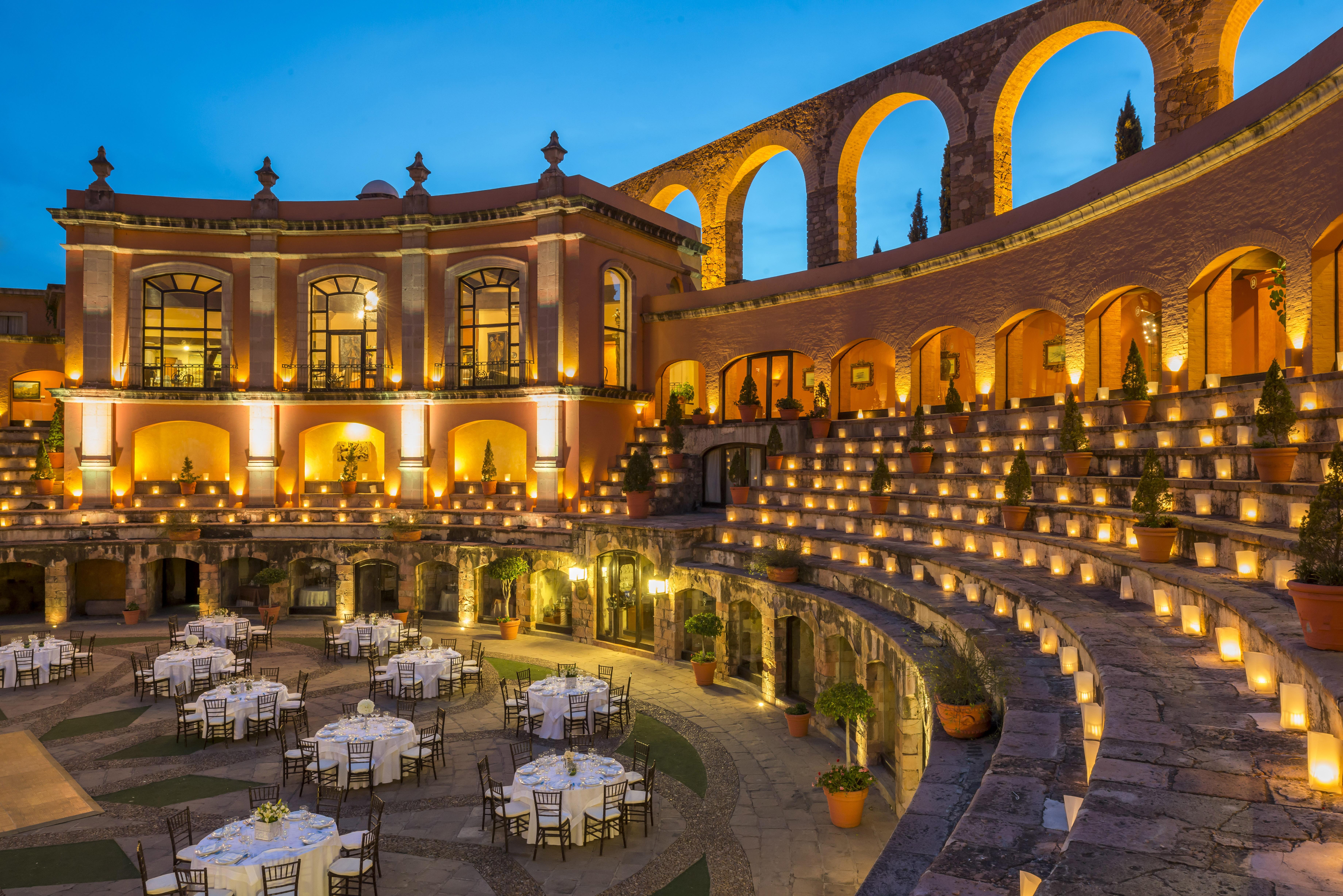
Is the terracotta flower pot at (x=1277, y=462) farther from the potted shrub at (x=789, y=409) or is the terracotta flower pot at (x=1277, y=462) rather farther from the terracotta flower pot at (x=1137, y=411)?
the potted shrub at (x=789, y=409)

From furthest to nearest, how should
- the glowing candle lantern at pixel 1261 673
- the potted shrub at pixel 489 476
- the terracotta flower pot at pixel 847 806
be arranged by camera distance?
the potted shrub at pixel 489 476, the terracotta flower pot at pixel 847 806, the glowing candle lantern at pixel 1261 673

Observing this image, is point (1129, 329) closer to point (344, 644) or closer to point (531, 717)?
point (531, 717)

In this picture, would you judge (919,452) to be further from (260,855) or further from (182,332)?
(182,332)

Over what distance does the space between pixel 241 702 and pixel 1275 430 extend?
15794 mm

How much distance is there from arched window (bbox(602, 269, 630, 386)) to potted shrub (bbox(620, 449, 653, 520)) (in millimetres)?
4573

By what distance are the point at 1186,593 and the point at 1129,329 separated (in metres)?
14.8

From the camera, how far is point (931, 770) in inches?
268

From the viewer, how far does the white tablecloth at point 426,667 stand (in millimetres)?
16438

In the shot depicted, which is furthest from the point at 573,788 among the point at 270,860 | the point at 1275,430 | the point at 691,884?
the point at 1275,430

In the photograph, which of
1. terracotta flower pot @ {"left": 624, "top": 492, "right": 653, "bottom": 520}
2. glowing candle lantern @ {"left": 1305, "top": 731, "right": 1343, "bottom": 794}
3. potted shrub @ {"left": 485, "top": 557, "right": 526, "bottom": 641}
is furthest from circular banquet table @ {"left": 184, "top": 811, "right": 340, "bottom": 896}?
terracotta flower pot @ {"left": 624, "top": 492, "right": 653, "bottom": 520}

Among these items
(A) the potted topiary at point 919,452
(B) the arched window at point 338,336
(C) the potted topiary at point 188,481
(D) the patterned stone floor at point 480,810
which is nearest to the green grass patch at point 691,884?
(D) the patterned stone floor at point 480,810

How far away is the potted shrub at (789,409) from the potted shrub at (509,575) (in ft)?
27.2

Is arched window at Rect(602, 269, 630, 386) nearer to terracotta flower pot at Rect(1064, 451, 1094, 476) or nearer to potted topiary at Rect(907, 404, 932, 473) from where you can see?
potted topiary at Rect(907, 404, 932, 473)

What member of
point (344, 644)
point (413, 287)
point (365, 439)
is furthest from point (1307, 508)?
point (365, 439)
